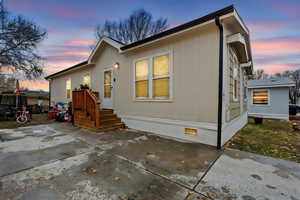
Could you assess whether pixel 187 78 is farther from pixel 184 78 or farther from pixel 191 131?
pixel 191 131

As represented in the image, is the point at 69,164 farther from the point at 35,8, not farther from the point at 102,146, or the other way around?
the point at 35,8

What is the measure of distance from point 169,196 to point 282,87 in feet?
46.7

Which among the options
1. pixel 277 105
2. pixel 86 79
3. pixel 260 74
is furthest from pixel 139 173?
pixel 260 74

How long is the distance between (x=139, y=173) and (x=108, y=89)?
5.44 m

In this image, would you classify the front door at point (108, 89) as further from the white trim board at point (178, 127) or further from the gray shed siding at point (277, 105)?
the gray shed siding at point (277, 105)

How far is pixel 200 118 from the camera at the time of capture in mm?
3963

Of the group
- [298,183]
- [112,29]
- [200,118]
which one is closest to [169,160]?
[200,118]

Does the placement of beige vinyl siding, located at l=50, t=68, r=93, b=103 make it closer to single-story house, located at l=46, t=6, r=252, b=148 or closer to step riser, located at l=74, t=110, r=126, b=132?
single-story house, located at l=46, t=6, r=252, b=148

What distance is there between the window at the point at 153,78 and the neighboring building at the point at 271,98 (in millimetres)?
9111

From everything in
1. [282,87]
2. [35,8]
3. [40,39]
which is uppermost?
[35,8]

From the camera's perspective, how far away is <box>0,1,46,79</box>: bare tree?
9586 mm

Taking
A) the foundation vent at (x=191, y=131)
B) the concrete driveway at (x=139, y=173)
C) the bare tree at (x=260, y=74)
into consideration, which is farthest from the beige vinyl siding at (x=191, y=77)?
the bare tree at (x=260, y=74)

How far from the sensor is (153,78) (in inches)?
199

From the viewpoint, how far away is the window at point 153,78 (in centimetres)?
473
